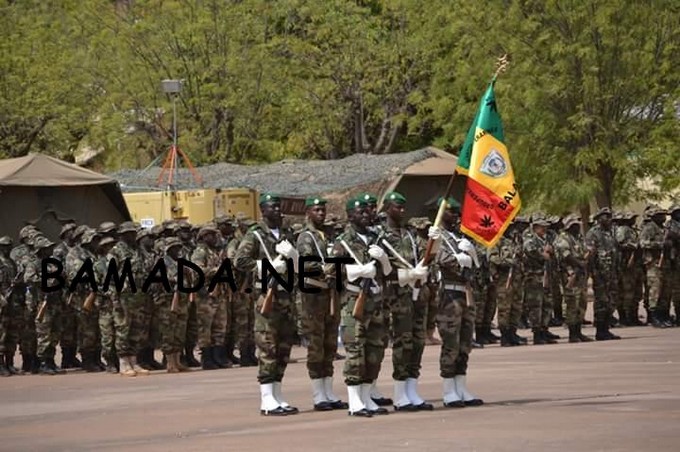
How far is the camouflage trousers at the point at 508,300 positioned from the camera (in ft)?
85.5

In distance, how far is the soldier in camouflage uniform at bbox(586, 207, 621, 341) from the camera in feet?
85.3

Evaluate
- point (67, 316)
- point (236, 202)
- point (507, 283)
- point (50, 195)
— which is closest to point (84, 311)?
point (67, 316)

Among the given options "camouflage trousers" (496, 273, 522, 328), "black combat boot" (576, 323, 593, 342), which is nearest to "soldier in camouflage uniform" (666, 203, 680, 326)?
"black combat boot" (576, 323, 593, 342)

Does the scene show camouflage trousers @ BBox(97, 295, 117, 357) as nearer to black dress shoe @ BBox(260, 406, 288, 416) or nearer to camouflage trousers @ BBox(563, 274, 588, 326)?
black dress shoe @ BBox(260, 406, 288, 416)

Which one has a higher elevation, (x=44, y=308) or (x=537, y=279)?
(x=537, y=279)

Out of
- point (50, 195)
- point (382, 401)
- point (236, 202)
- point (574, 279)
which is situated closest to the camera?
point (382, 401)

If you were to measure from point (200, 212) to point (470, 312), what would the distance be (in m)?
16.4

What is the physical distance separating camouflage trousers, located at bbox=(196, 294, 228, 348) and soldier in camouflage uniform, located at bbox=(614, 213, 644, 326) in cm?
802

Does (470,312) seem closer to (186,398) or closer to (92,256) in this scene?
(186,398)

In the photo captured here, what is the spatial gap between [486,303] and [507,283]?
19.8 inches

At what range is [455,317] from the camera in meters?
16.5

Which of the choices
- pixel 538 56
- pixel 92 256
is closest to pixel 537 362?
pixel 92 256

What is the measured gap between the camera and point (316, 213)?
16.3 meters

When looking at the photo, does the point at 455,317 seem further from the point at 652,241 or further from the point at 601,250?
the point at 652,241
